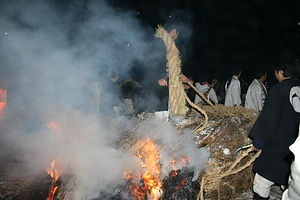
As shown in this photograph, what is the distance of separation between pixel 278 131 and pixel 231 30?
53.3 ft

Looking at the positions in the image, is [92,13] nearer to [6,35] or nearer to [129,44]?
[129,44]

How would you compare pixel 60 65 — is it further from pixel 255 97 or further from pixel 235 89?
pixel 255 97

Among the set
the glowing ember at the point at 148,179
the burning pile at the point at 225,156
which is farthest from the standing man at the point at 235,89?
the glowing ember at the point at 148,179

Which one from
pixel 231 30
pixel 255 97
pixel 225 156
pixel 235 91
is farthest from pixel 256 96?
pixel 231 30

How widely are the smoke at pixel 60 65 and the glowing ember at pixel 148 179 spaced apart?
0.82 metres

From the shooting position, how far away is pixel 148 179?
4.00 metres

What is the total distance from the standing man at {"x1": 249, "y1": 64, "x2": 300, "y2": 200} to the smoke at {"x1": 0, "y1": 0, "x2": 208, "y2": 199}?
2093mm

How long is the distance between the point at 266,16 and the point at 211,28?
3.85m

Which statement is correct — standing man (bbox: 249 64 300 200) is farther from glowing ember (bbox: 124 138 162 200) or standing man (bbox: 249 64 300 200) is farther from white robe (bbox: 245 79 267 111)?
white robe (bbox: 245 79 267 111)

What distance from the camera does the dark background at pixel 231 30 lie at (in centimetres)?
1653

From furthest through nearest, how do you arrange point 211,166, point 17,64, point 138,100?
1. point 138,100
2. point 17,64
3. point 211,166

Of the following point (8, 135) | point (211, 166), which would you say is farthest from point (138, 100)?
point (211, 166)

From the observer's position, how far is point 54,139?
6.86 meters

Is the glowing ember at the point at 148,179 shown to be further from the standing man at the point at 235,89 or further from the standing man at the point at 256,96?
the standing man at the point at 235,89
